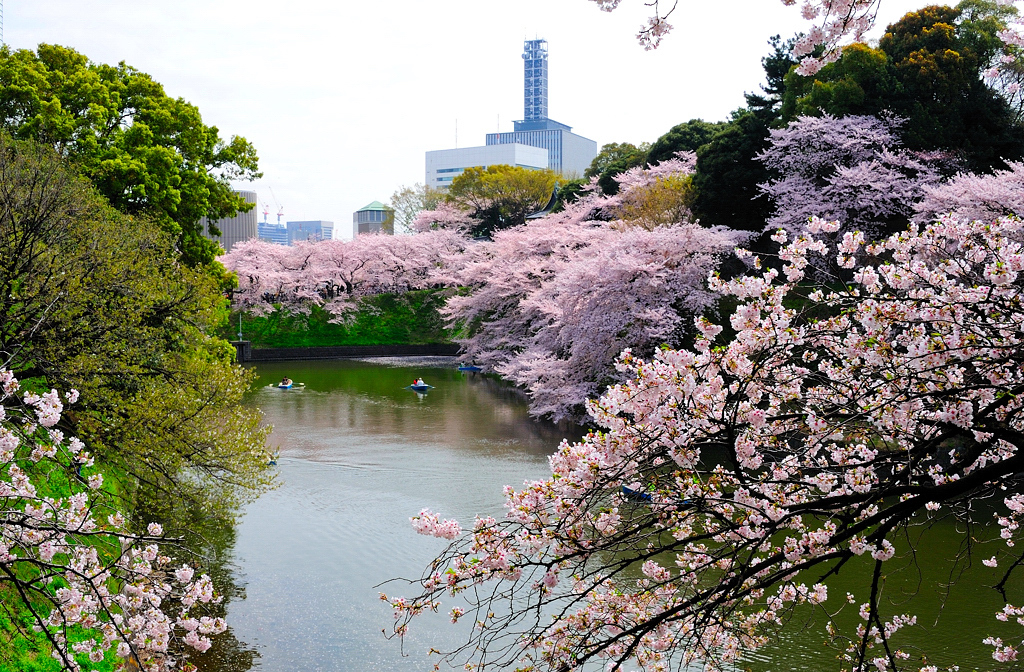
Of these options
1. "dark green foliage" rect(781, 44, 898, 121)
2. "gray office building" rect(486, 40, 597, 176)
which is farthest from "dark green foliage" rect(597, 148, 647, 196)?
"gray office building" rect(486, 40, 597, 176)

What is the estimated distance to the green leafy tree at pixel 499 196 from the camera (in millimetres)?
46719

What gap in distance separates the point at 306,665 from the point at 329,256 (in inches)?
1427

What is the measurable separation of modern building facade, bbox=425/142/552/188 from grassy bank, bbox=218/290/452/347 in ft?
319

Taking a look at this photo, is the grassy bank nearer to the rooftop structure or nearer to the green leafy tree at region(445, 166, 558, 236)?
the green leafy tree at region(445, 166, 558, 236)

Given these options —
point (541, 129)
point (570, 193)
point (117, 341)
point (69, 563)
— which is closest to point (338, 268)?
point (570, 193)

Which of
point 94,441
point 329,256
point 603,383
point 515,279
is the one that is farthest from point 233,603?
point 329,256

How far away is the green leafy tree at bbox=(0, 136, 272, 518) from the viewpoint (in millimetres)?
7883

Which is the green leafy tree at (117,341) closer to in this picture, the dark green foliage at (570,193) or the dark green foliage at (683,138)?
the dark green foliage at (683,138)

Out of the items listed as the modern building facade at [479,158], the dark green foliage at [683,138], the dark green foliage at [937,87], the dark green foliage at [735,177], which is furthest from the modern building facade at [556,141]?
the dark green foliage at [937,87]

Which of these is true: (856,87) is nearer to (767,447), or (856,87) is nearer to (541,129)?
(767,447)

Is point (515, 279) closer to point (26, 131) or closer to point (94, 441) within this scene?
point (26, 131)

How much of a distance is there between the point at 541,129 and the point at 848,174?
522 feet

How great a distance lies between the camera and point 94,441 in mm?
7738

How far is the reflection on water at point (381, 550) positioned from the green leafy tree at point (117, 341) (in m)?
1.29
